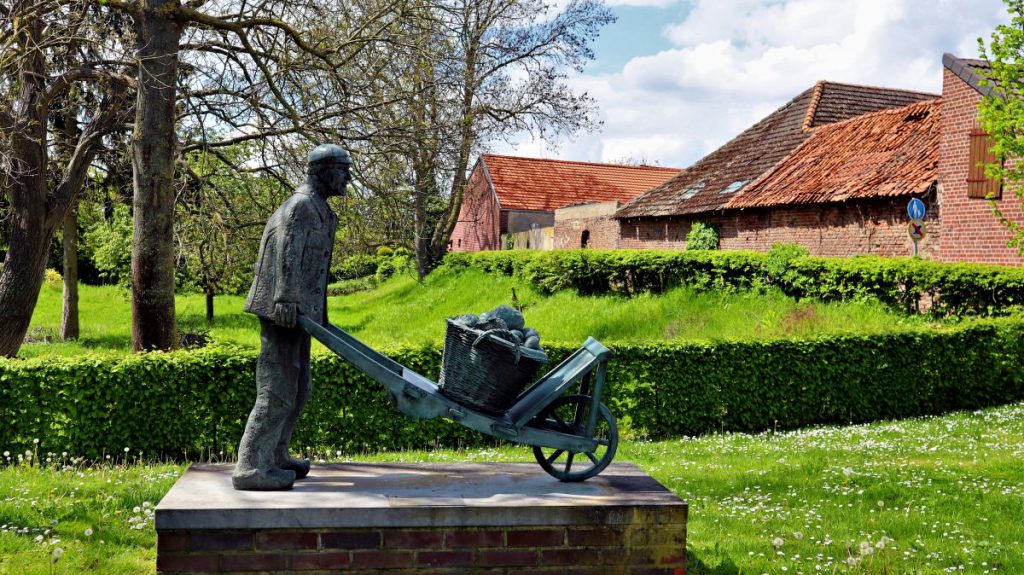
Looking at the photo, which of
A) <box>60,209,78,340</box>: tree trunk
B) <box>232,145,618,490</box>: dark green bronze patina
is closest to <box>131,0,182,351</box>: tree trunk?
<box>232,145,618,490</box>: dark green bronze patina

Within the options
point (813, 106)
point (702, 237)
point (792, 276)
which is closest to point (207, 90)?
point (792, 276)

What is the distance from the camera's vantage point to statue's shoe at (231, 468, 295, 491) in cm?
540

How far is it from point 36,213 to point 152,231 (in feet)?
9.95

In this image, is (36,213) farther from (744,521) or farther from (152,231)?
(744,521)

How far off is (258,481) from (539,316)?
52.3 ft

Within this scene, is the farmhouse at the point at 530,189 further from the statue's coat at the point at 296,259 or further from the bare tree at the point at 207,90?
the statue's coat at the point at 296,259

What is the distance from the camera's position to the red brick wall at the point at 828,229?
19500 millimetres

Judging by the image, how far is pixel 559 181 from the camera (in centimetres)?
4294

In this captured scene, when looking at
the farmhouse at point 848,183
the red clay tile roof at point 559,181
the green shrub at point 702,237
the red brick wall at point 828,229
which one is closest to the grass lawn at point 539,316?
the red brick wall at point 828,229

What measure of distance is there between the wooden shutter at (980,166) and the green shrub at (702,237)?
8045mm

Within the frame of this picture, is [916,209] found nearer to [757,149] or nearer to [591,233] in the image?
[757,149]

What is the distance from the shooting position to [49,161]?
50.6 ft

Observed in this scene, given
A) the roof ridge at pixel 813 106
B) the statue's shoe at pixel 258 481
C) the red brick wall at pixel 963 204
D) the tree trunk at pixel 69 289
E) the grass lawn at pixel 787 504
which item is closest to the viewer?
the statue's shoe at pixel 258 481

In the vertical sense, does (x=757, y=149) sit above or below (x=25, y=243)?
above
